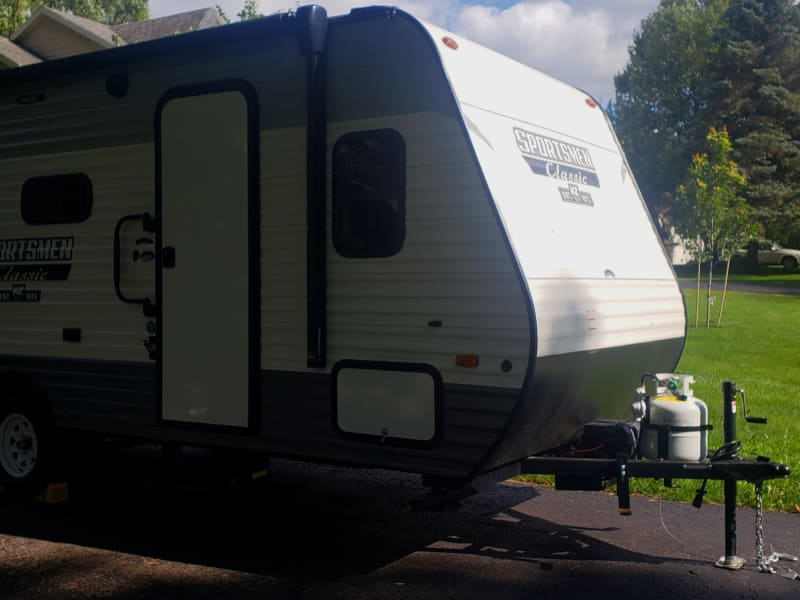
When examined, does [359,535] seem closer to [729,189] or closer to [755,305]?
[729,189]

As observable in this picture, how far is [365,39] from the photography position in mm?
5191

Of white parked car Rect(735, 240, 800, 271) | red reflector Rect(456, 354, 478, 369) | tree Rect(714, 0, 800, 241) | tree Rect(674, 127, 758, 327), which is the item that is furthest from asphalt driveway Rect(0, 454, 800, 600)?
white parked car Rect(735, 240, 800, 271)

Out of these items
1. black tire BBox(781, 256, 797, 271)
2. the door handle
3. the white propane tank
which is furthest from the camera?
black tire BBox(781, 256, 797, 271)

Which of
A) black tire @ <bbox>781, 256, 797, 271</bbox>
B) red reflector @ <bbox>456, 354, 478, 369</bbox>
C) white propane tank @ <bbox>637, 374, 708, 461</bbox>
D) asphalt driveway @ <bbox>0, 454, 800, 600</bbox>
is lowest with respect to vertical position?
asphalt driveway @ <bbox>0, 454, 800, 600</bbox>

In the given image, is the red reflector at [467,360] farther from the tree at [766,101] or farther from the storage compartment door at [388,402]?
the tree at [766,101]

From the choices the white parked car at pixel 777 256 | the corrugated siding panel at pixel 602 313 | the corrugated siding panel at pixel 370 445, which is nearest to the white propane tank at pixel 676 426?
the corrugated siding panel at pixel 602 313

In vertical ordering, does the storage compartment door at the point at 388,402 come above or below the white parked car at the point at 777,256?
below

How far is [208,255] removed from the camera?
5.73m

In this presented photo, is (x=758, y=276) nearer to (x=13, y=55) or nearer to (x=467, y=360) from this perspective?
(x=13, y=55)

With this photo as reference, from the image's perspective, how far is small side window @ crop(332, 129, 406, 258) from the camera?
5.09m

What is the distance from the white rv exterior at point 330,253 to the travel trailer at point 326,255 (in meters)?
0.02

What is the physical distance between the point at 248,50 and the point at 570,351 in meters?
2.58

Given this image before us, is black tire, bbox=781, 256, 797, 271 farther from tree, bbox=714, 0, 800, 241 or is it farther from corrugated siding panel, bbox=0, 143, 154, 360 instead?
corrugated siding panel, bbox=0, 143, 154, 360

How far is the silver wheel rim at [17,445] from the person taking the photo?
6777 millimetres
